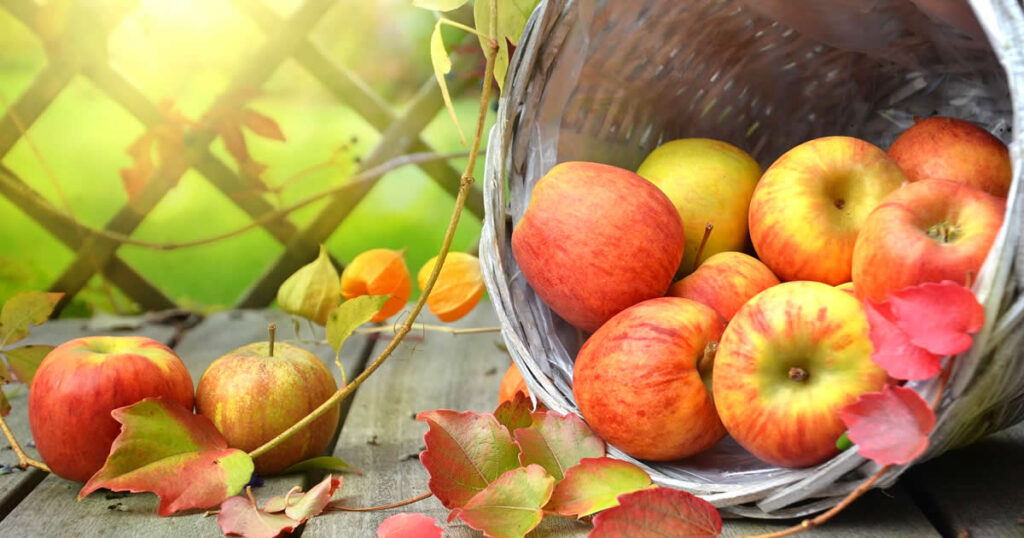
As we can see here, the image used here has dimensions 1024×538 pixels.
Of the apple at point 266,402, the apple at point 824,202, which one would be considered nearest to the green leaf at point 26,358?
the apple at point 266,402

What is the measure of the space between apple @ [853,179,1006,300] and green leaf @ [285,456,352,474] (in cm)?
33

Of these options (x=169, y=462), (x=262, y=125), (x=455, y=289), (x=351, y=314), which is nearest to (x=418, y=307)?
(x=351, y=314)

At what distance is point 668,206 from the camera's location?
0.58 metres

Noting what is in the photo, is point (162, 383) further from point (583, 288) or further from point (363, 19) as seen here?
point (363, 19)

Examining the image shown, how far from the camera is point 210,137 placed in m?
1.32

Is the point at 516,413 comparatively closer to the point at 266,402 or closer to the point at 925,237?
the point at 266,402

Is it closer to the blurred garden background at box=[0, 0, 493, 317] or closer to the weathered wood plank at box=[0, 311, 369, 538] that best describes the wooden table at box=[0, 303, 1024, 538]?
the weathered wood plank at box=[0, 311, 369, 538]

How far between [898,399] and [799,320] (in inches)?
3.1

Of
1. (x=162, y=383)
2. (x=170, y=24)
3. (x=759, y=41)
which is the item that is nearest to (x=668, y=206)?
(x=759, y=41)

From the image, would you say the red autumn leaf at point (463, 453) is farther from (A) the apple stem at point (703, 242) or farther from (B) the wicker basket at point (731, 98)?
(A) the apple stem at point (703, 242)

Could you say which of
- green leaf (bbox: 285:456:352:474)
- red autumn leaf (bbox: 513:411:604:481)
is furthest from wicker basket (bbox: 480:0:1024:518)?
green leaf (bbox: 285:456:352:474)

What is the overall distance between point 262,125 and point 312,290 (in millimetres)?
591

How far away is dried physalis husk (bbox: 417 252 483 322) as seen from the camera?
2.64 ft

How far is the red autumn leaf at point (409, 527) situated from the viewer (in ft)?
1.51
